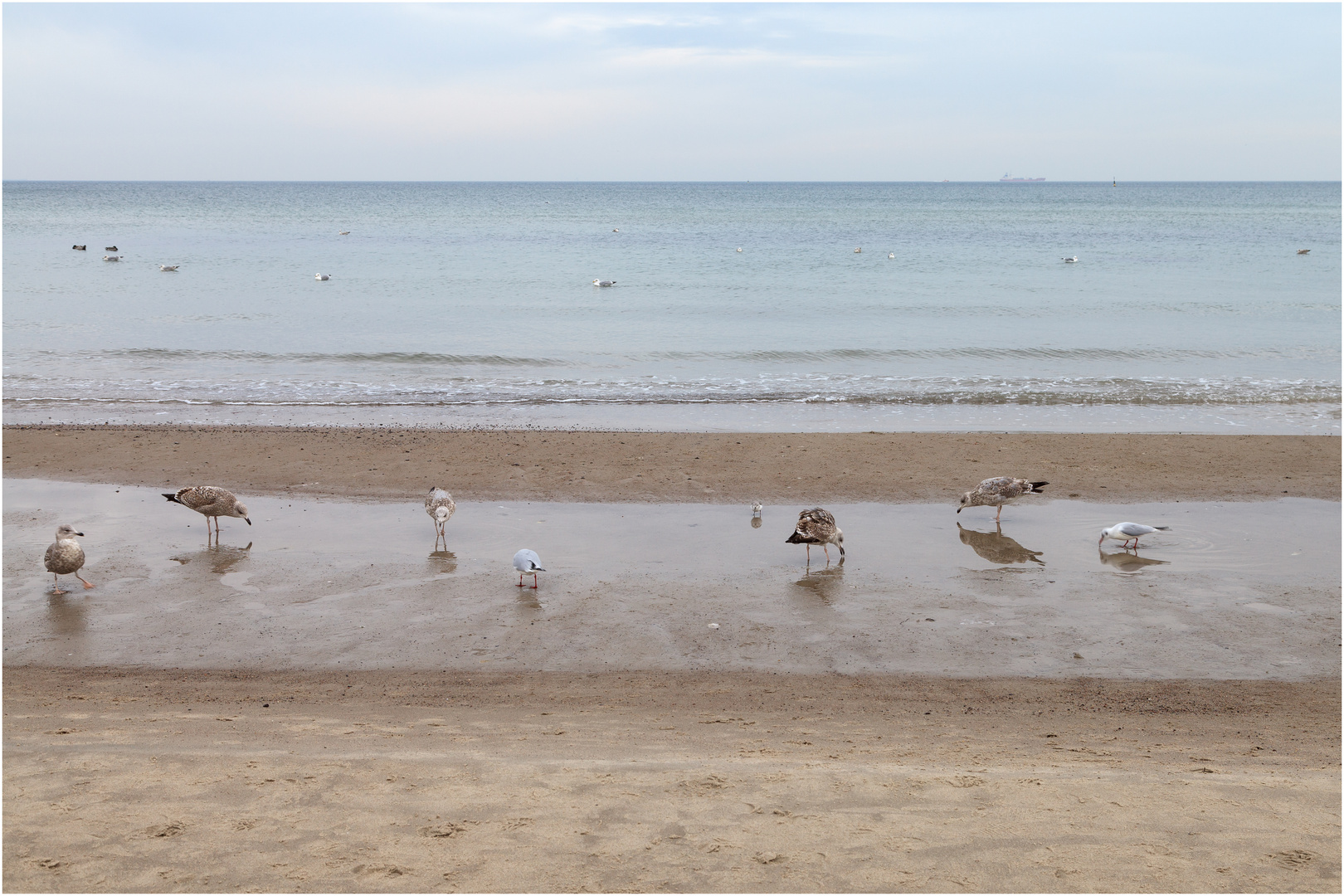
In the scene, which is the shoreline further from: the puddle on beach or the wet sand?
the wet sand

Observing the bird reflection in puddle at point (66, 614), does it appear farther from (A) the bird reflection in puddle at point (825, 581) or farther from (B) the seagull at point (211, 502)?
(A) the bird reflection in puddle at point (825, 581)

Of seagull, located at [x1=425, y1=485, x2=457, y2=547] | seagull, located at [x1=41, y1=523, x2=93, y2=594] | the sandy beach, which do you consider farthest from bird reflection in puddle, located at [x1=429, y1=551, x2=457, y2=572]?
seagull, located at [x1=41, y1=523, x2=93, y2=594]

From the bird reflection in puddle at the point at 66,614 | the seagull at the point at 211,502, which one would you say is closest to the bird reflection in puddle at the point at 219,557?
the seagull at the point at 211,502

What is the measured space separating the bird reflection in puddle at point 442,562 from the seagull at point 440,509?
0.27m

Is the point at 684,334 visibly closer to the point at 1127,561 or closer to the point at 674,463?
the point at 674,463

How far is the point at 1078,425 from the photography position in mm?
16484

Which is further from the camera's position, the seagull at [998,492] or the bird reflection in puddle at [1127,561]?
the seagull at [998,492]

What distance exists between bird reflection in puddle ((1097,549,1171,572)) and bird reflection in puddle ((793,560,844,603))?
9.19 ft

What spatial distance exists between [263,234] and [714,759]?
68.0m

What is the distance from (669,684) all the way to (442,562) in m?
3.52

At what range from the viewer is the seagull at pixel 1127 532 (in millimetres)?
9922

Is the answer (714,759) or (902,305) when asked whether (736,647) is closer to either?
(714,759)

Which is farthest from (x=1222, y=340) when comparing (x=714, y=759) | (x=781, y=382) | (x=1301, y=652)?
(x=714, y=759)

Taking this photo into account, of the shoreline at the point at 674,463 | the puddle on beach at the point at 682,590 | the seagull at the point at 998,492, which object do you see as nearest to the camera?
the puddle on beach at the point at 682,590
